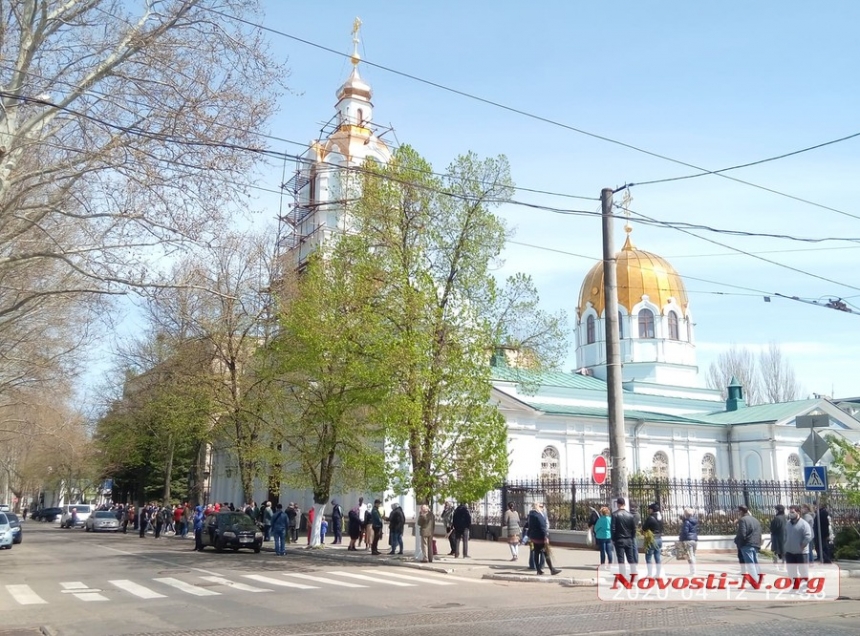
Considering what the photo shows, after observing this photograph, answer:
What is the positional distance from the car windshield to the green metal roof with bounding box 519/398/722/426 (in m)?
24.1

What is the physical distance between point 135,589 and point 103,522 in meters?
32.1

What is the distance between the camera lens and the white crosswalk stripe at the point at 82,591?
14.5 m

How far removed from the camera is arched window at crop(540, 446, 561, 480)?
158 feet

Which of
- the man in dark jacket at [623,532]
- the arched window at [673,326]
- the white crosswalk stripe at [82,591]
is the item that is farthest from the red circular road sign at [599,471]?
the arched window at [673,326]

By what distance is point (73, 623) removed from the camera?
11.8 metres

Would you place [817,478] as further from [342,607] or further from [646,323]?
[646,323]

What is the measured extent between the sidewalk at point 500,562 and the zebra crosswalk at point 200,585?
3.74 ft

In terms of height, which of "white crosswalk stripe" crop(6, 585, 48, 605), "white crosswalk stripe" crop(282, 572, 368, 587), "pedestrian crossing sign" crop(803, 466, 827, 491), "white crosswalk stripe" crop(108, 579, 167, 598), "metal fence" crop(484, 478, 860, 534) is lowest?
"white crosswalk stripe" crop(6, 585, 48, 605)

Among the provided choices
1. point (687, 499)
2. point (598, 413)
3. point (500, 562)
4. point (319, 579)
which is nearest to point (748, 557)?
point (500, 562)

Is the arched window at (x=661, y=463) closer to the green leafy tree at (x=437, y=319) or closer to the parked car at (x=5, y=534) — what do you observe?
the green leafy tree at (x=437, y=319)

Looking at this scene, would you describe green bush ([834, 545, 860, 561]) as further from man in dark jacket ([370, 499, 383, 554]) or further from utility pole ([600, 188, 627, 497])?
man in dark jacket ([370, 499, 383, 554])

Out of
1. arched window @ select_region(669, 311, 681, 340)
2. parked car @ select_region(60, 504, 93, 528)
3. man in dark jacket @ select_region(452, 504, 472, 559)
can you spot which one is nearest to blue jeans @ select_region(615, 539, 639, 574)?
man in dark jacket @ select_region(452, 504, 472, 559)

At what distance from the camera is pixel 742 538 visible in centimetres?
1653

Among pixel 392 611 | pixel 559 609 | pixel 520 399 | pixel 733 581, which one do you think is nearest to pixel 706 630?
pixel 559 609
